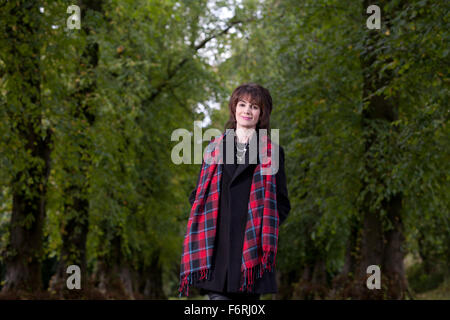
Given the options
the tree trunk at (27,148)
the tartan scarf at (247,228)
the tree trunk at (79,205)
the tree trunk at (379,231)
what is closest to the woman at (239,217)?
the tartan scarf at (247,228)

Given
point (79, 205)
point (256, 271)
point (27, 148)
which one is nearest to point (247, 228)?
point (256, 271)

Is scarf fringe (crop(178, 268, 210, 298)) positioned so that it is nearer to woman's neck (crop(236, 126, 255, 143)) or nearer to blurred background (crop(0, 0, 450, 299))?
woman's neck (crop(236, 126, 255, 143))

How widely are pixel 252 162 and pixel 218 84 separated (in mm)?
15191

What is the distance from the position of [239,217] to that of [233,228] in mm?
98

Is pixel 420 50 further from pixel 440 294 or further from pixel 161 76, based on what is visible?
pixel 440 294

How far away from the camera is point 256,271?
4.33 m

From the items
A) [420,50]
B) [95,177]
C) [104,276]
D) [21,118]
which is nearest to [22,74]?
[21,118]

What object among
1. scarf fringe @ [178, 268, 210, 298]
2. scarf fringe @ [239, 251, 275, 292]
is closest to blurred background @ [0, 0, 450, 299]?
scarf fringe @ [239, 251, 275, 292]

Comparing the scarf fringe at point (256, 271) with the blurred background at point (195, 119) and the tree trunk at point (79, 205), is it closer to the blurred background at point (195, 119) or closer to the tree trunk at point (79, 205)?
the blurred background at point (195, 119)

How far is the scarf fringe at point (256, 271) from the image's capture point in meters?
4.27

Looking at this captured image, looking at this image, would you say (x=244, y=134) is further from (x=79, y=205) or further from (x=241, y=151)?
(x=79, y=205)

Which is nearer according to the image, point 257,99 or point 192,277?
point 192,277

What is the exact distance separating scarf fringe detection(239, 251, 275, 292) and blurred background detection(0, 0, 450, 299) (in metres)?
5.04

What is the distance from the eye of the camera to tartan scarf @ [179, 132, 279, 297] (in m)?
4.33
